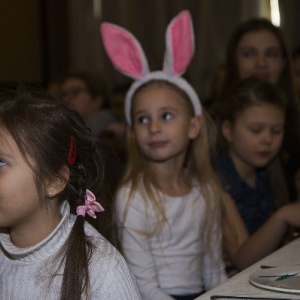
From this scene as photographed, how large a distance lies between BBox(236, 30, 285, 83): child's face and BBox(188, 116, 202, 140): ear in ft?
2.75

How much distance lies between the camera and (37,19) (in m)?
6.22

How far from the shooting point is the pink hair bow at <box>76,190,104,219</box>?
5.96 feet

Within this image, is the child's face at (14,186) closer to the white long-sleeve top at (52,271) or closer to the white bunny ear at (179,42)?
the white long-sleeve top at (52,271)

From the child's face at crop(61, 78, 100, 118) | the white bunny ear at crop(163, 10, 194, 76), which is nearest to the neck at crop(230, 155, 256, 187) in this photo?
the white bunny ear at crop(163, 10, 194, 76)

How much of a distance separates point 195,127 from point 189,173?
0.53 ft

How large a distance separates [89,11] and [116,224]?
3671 millimetres

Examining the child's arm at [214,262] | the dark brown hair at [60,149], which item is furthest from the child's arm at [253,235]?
the dark brown hair at [60,149]

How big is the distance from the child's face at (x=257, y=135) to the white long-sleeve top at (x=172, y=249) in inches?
12.4

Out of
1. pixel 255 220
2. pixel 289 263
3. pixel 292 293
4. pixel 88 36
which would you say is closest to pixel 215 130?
pixel 255 220

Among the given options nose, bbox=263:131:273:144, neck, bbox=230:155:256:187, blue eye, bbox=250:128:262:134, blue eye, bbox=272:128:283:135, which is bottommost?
neck, bbox=230:155:256:187

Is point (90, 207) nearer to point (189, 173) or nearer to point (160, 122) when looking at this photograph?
point (160, 122)

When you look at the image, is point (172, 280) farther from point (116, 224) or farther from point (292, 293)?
point (292, 293)

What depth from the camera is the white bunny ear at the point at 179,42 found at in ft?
8.81

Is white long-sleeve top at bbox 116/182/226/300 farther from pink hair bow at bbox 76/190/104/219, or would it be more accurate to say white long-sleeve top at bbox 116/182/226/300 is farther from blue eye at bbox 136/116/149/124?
pink hair bow at bbox 76/190/104/219
